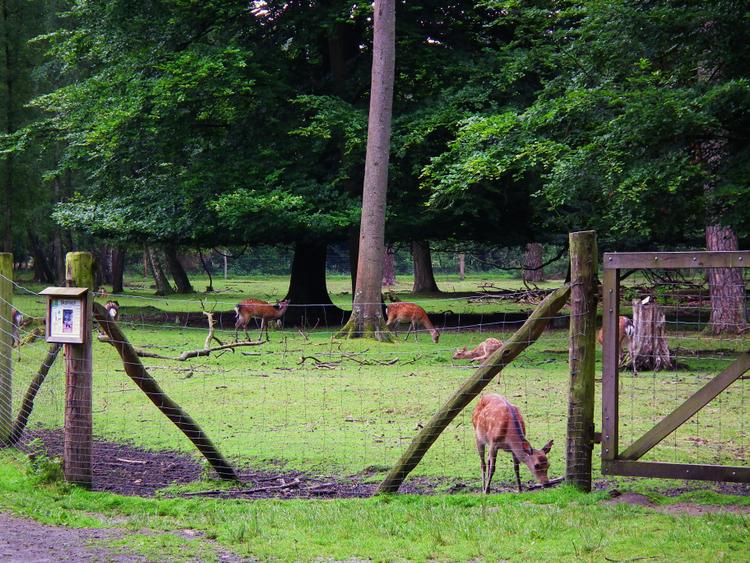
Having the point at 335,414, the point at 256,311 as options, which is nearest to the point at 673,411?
the point at 335,414

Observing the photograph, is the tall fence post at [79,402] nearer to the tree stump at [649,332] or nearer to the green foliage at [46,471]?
the green foliage at [46,471]

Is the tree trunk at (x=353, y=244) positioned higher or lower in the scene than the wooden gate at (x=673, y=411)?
higher

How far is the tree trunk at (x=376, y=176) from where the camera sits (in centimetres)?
2067

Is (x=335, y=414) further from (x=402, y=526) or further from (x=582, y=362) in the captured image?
(x=402, y=526)

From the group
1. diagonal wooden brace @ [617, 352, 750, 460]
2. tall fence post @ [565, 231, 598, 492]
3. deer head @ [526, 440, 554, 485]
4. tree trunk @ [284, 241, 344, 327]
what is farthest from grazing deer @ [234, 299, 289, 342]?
diagonal wooden brace @ [617, 352, 750, 460]

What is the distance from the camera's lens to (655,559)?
5.77m

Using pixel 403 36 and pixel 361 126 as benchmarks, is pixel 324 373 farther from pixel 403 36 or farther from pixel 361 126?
pixel 403 36

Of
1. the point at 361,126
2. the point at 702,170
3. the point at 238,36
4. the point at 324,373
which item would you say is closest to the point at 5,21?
the point at 238,36

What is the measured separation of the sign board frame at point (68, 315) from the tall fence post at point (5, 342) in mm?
1834

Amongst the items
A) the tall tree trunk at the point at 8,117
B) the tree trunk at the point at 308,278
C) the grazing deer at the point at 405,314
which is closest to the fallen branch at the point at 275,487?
the grazing deer at the point at 405,314

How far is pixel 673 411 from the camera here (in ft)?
24.3

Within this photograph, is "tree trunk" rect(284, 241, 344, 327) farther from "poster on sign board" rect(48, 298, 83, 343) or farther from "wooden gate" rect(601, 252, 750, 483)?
"wooden gate" rect(601, 252, 750, 483)

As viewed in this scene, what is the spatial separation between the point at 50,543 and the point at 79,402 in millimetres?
1787

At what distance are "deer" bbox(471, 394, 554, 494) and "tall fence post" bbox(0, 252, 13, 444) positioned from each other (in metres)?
4.64
